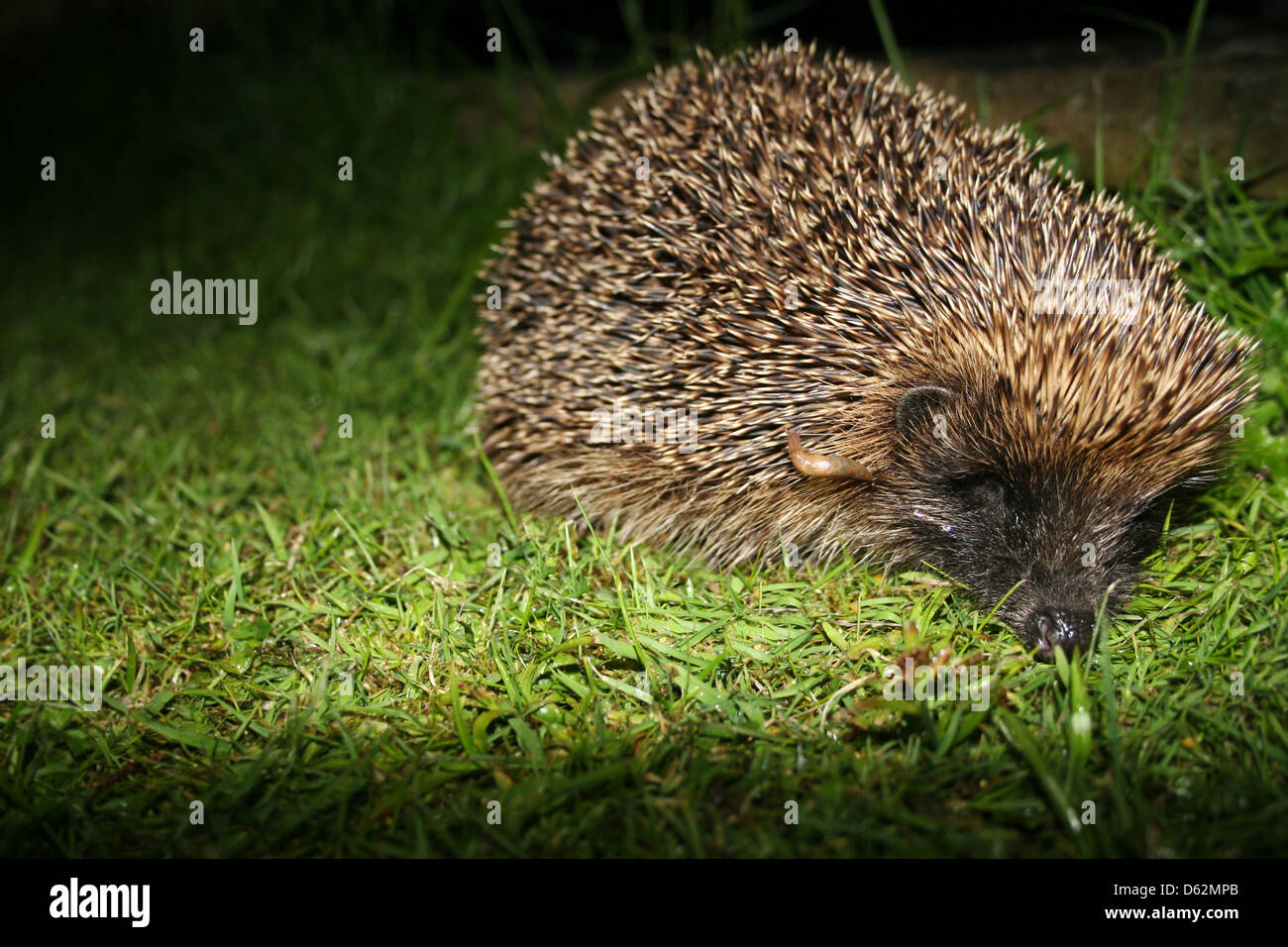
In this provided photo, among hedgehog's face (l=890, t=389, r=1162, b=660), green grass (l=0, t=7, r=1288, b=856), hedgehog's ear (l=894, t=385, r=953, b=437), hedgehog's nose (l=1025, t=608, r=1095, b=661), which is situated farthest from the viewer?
hedgehog's ear (l=894, t=385, r=953, b=437)

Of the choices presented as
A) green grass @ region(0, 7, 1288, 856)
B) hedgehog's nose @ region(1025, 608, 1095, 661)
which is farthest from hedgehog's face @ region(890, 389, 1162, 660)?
green grass @ region(0, 7, 1288, 856)

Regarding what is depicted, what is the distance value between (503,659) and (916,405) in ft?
5.28

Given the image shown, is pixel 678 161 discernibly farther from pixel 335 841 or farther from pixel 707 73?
pixel 335 841

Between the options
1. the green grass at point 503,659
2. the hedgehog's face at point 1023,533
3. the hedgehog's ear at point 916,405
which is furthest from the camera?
the hedgehog's ear at point 916,405

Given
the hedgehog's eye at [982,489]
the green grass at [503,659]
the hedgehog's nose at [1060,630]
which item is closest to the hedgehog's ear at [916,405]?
the hedgehog's eye at [982,489]

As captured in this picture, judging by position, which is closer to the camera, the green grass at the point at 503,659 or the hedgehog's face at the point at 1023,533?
the green grass at the point at 503,659

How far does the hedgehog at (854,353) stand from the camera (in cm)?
297

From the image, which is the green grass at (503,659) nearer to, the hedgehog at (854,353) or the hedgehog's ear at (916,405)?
the hedgehog at (854,353)

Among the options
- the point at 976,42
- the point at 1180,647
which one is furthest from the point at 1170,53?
the point at 1180,647

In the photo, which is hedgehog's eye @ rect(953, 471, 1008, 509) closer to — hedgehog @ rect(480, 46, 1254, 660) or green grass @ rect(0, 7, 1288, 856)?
hedgehog @ rect(480, 46, 1254, 660)

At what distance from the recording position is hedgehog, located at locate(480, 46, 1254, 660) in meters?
2.97

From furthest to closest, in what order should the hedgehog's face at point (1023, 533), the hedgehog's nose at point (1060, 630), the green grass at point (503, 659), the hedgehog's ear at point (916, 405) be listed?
the hedgehog's ear at point (916, 405), the hedgehog's face at point (1023, 533), the hedgehog's nose at point (1060, 630), the green grass at point (503, 659)

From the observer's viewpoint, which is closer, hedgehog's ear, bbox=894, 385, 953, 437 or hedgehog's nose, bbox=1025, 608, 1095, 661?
A: hedgehog's nose, bbox=1025, 608, 1095, 661
